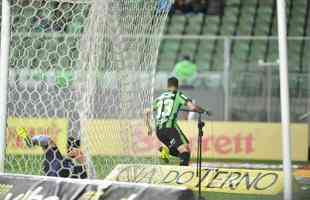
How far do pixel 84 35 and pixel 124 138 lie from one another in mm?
1202

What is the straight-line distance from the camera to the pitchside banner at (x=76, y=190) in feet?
20.4

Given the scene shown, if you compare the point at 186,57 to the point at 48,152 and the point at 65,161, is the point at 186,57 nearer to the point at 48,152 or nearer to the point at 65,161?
the point at 48,152

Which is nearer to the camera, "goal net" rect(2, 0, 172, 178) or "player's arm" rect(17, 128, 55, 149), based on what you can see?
"goal net" rect(2, 0, 172, 178)

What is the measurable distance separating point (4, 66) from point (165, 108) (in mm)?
5492

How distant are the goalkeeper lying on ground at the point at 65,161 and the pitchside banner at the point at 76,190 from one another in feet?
2.59

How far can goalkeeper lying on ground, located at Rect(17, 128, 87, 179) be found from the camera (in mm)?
7531

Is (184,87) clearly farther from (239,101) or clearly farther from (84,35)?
(84,35)

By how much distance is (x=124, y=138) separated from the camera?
27.4 ft

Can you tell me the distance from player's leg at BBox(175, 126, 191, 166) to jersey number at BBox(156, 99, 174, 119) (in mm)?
275

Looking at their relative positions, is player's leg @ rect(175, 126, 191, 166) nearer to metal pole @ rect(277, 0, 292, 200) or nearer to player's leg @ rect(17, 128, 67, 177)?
metal pole @ rect(277, 0, 292, 200)

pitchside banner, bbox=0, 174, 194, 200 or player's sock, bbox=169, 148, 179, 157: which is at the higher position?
pitchside banner, bbox=0, 174, 194, 200

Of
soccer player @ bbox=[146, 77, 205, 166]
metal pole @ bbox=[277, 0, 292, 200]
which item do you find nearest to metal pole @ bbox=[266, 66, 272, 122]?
soccer player @ bbox=[146, 77, 205, 166]

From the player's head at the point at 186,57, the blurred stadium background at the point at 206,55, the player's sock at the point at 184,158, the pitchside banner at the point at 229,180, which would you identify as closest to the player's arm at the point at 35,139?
the blurred stadium background at the point at 206,55

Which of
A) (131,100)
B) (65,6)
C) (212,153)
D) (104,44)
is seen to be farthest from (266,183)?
(212,153)
